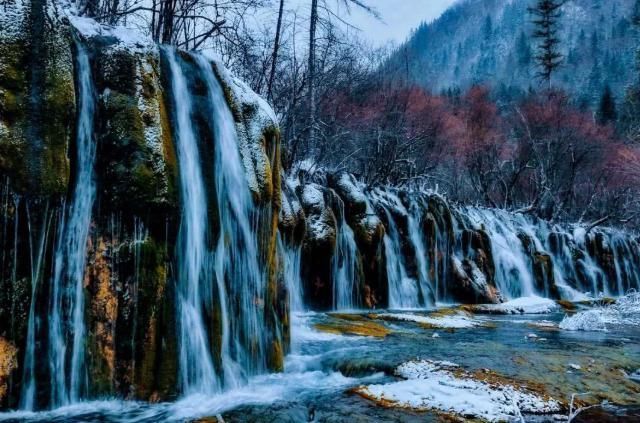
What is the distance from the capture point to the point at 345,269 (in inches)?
464

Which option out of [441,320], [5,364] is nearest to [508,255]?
[441,320]

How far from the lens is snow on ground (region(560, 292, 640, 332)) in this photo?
986cm

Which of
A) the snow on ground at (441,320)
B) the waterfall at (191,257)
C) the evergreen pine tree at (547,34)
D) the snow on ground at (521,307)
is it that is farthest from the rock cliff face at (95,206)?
the evergreen pine tree at (547,34)

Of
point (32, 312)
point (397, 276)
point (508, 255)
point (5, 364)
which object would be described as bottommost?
point (5, 364)

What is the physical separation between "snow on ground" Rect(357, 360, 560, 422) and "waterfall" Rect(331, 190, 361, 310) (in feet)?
20.7

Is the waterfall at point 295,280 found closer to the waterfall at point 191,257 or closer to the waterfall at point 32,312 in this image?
the waterfall at point 191,257

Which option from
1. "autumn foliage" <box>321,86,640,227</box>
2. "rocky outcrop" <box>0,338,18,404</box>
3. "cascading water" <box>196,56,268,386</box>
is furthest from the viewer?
"autumn foliage" <box>321,86,640,227</box>

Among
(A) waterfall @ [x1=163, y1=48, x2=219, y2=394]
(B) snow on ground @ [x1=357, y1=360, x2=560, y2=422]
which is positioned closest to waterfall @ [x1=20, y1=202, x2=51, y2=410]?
(A) waterfall @ [x1=163, y1=48, x2=219, y2=394]

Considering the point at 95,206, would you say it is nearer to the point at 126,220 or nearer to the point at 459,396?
the point at 126,220

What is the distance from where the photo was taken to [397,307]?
42.7ft

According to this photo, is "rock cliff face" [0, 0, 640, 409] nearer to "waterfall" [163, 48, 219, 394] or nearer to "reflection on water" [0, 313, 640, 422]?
"waterfall" [163, 48, 219, 394]

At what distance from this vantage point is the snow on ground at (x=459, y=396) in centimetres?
409

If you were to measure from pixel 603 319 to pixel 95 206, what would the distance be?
34.7ft

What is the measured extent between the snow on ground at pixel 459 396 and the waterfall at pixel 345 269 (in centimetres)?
632
